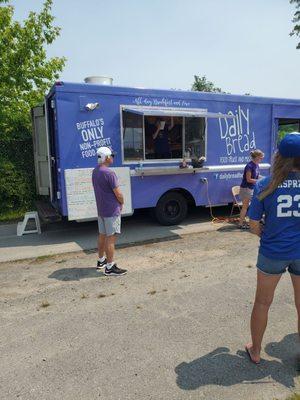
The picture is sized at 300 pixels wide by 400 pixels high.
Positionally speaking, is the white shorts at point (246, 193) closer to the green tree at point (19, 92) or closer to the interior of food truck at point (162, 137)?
the interior of food truck at point (162, 137)

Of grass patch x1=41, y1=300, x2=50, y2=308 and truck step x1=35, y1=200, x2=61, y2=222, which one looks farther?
truck step x1=35, y1=200, x2=61, y2=222

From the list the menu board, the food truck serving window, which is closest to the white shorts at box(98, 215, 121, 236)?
the menu board

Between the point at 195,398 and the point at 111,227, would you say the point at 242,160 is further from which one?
the point at 195,398

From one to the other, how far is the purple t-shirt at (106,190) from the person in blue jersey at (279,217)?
255 centimetres

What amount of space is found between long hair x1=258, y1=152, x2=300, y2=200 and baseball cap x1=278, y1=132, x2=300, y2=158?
0.04 metres

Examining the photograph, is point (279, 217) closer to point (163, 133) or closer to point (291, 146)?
point (291, 146)

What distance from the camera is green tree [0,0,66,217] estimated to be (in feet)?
30.6

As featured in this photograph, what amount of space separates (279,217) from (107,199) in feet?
9.27

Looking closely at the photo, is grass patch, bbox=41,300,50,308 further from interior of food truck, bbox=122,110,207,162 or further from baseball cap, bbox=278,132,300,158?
interior of food truck, bbox=122,110,207,162

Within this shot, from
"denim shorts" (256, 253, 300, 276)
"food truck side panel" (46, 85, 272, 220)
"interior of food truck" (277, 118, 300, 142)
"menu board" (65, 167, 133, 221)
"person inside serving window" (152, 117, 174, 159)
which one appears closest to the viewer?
"denim shorts" (256, 253, 300, 276)

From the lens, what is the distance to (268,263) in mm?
2846

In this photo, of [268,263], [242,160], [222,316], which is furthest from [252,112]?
[268,263]

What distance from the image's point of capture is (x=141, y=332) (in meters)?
3.67

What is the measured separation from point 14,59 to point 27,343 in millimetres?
8340
